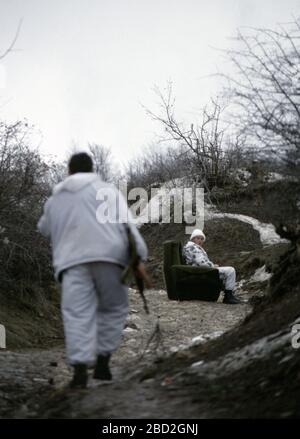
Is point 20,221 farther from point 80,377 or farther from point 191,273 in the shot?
point 80,377

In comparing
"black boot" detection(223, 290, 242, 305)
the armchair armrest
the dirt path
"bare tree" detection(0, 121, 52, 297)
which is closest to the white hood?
the dirt path

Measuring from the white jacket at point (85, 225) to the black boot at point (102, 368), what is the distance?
2.53ft

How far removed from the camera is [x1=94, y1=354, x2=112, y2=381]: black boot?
5172 millimetres

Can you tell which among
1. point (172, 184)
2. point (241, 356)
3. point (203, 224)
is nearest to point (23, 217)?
point (241, 356)

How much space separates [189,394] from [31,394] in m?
1.93

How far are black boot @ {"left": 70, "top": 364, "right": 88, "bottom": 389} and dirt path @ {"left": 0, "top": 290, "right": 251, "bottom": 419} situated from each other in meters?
0.09

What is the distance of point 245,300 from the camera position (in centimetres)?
1291

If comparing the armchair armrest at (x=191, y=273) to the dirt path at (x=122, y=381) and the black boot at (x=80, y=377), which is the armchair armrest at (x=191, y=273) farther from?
the black boot at (x=80, y=377)

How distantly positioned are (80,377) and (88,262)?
0.89 meters

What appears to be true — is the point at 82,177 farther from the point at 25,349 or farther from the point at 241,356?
the point at 25,349

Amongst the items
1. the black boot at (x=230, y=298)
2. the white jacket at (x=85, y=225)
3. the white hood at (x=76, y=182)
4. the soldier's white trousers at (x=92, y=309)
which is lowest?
the black boot at (x=230, y=298)

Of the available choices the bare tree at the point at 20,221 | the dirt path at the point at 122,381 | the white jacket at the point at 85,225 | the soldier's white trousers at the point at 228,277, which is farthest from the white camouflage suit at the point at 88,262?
the soldier's white trousers at the point at 228,277

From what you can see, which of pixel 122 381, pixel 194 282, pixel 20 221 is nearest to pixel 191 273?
pixel 194 282

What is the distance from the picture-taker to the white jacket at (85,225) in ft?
16.0
